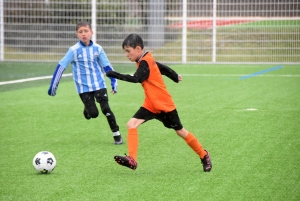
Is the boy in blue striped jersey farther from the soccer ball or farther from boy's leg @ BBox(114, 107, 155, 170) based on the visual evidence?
the soccer ball

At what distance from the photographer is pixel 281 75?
18.1m

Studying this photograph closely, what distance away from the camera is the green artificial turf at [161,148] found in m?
6.08

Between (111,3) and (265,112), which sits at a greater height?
(111,3)

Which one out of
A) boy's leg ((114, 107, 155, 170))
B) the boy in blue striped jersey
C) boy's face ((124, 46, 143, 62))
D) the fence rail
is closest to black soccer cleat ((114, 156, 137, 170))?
boy's leg ((114, 107, 155, 170))

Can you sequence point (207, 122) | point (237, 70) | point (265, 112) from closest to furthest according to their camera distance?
1. point (207, 122)
2. point (265, 112)
3. point (237, 70)

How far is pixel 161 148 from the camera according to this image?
27.1ft

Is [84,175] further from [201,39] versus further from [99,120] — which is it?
[201,39]

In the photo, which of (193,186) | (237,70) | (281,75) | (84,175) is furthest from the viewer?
(237,70)

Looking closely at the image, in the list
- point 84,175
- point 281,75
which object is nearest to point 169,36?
point 281,75

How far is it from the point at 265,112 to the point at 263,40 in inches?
427

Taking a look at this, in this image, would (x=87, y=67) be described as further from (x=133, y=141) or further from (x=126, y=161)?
(x=126, y=161)

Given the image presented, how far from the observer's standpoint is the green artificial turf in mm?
6082

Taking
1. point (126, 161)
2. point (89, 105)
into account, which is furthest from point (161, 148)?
point (126, 161)

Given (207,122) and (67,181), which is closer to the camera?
(67,181)
